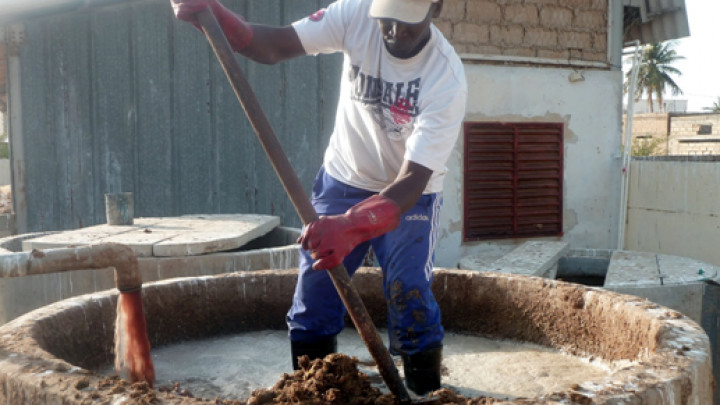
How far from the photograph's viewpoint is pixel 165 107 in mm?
6602

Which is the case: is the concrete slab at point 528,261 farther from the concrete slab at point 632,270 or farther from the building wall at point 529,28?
the building wall at point 529,28

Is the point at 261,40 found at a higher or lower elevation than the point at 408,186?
higher

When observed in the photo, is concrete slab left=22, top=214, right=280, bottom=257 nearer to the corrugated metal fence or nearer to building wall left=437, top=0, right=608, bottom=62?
the corrugated metal fence

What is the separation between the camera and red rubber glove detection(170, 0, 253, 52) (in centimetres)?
233

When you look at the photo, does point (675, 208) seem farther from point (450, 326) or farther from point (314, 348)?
point (314, 348)

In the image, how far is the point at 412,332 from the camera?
2582 millimetres

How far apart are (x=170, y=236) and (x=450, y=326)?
68.3 inches

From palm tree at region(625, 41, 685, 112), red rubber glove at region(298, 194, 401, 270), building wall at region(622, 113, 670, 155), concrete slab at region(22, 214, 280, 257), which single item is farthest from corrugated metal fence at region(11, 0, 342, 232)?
palm tree at region(625, 41, 685, 112)

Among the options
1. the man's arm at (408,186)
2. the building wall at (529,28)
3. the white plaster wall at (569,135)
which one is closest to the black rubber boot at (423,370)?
the man's arm at (408,186)

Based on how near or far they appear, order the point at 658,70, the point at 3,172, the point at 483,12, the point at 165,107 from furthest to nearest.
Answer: the point at 658,70 → the point at 3,172 → the point at 483,12 → the point at 165,107

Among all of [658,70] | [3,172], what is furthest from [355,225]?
[658,70]

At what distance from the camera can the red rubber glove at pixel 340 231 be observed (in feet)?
6.32

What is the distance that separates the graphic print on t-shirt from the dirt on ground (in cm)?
90

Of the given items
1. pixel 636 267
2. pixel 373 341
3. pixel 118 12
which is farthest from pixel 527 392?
pixel 118 12
